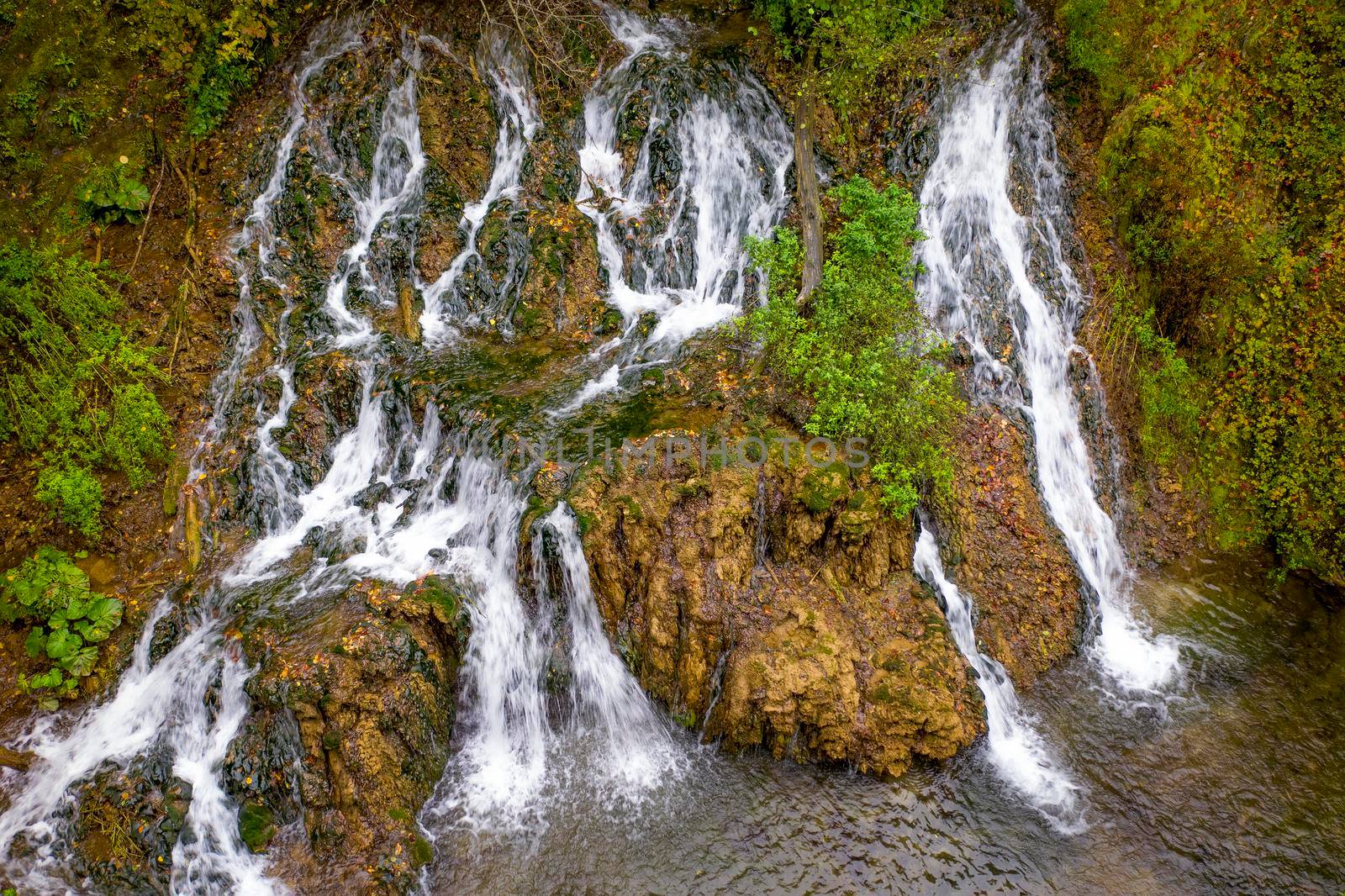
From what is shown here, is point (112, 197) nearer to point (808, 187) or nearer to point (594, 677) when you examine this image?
point (594, 677)

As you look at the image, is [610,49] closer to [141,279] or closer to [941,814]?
[141,279]

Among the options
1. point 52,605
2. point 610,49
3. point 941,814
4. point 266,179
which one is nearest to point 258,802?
point 52,605

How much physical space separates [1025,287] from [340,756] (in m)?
10.9

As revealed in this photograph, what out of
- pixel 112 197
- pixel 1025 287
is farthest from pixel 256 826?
pixel 1025 287

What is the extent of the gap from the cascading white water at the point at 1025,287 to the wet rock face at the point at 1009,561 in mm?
486

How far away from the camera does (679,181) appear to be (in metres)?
11.5

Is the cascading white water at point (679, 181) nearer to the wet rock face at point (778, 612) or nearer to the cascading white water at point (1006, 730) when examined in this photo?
the wet rock face at point (778, 612)

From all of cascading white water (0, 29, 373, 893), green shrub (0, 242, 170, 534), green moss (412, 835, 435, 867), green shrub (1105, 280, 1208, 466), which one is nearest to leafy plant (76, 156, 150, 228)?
green shrub (0, 242, 170, 534)

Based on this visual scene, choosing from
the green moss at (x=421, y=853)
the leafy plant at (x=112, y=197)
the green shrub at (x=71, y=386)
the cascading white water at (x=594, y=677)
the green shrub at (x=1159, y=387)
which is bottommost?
the green moss at (x=421, y=853)

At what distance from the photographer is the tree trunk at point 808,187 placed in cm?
940

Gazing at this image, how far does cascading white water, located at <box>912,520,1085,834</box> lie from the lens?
6891 millimetres

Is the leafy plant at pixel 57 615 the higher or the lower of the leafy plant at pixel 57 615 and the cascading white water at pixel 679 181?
the lower

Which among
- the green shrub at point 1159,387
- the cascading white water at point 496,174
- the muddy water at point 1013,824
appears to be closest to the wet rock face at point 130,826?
the muddy water at point 1013,824

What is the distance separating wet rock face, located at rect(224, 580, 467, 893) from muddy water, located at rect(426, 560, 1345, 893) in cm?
64
